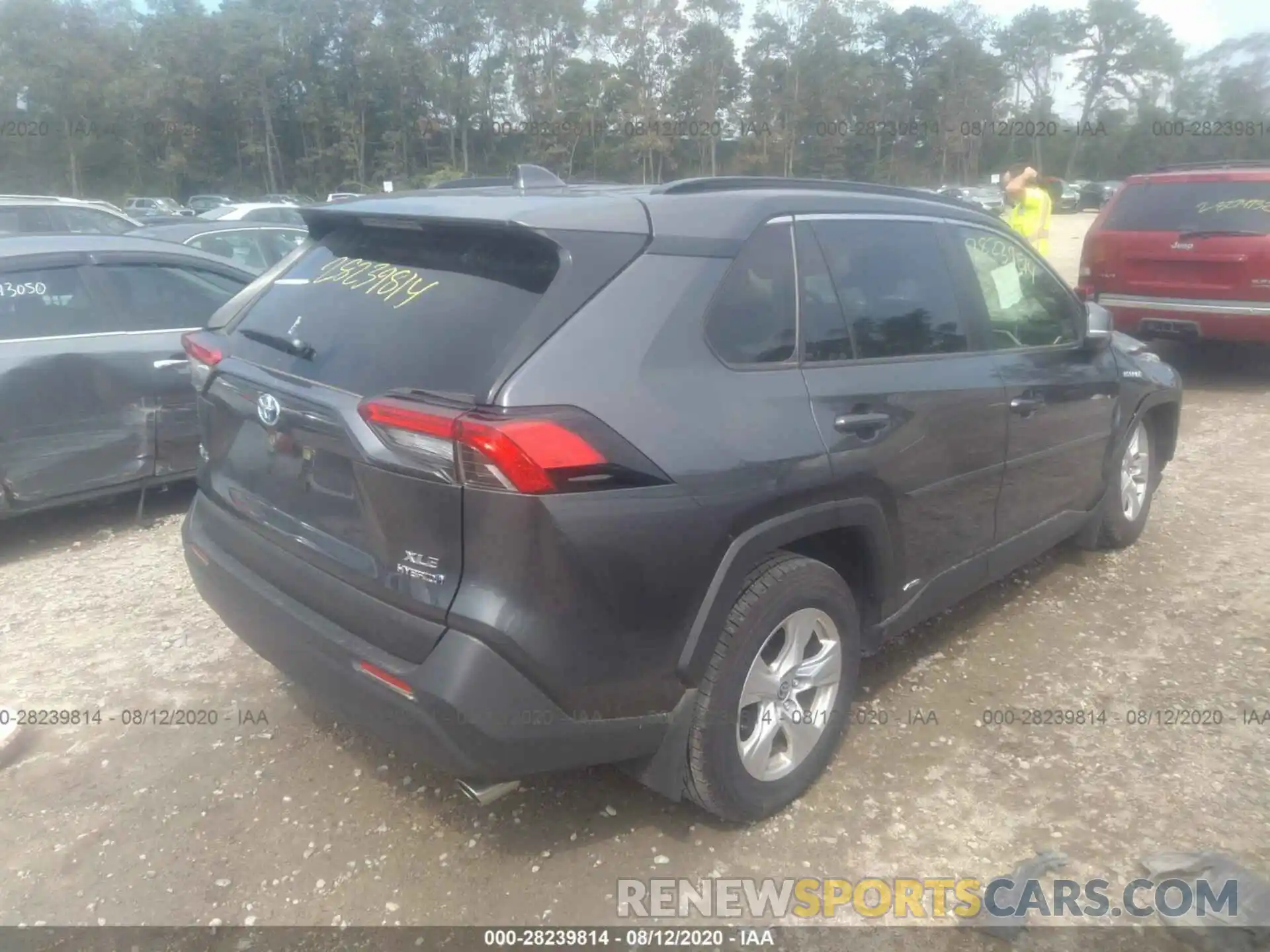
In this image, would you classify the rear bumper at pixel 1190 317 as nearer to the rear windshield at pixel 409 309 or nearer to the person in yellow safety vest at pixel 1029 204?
the person in yellow safety vest at pixel 1029 204

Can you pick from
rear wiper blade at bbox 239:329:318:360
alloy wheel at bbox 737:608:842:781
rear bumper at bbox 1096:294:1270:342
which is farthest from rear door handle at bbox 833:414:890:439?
rear bumper at bbox 1096:294:1270:342

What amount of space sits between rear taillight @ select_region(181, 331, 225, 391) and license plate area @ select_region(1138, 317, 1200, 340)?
784cm

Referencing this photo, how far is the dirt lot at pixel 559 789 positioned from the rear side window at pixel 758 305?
142 centimetres

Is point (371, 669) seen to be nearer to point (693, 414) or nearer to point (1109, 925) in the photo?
point (693, 414)

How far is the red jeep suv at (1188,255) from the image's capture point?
786cm

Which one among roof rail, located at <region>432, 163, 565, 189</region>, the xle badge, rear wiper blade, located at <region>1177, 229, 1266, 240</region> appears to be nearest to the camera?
the xle badge

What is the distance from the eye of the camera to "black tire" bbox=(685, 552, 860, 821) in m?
2.62

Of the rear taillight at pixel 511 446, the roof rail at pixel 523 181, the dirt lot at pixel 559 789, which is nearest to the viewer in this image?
the rear taillight at pixel 511 446

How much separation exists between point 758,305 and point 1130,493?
3144 millimetres

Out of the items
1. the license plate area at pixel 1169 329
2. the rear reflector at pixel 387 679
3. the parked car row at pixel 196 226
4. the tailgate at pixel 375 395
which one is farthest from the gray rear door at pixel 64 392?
the license plate area at pixel 1169 329

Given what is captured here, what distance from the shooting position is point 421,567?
2342mm

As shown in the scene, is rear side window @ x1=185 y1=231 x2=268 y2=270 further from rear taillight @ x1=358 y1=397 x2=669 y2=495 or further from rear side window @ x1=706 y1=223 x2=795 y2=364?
rear taillight @ x1=358 y1=397 x2=669 y2=495

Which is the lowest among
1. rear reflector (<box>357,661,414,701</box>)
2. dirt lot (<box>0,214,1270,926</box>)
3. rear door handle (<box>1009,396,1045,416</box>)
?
dirt lot (<box>0,214,1270,926</box>)

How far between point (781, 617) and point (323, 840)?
150 centimetres
